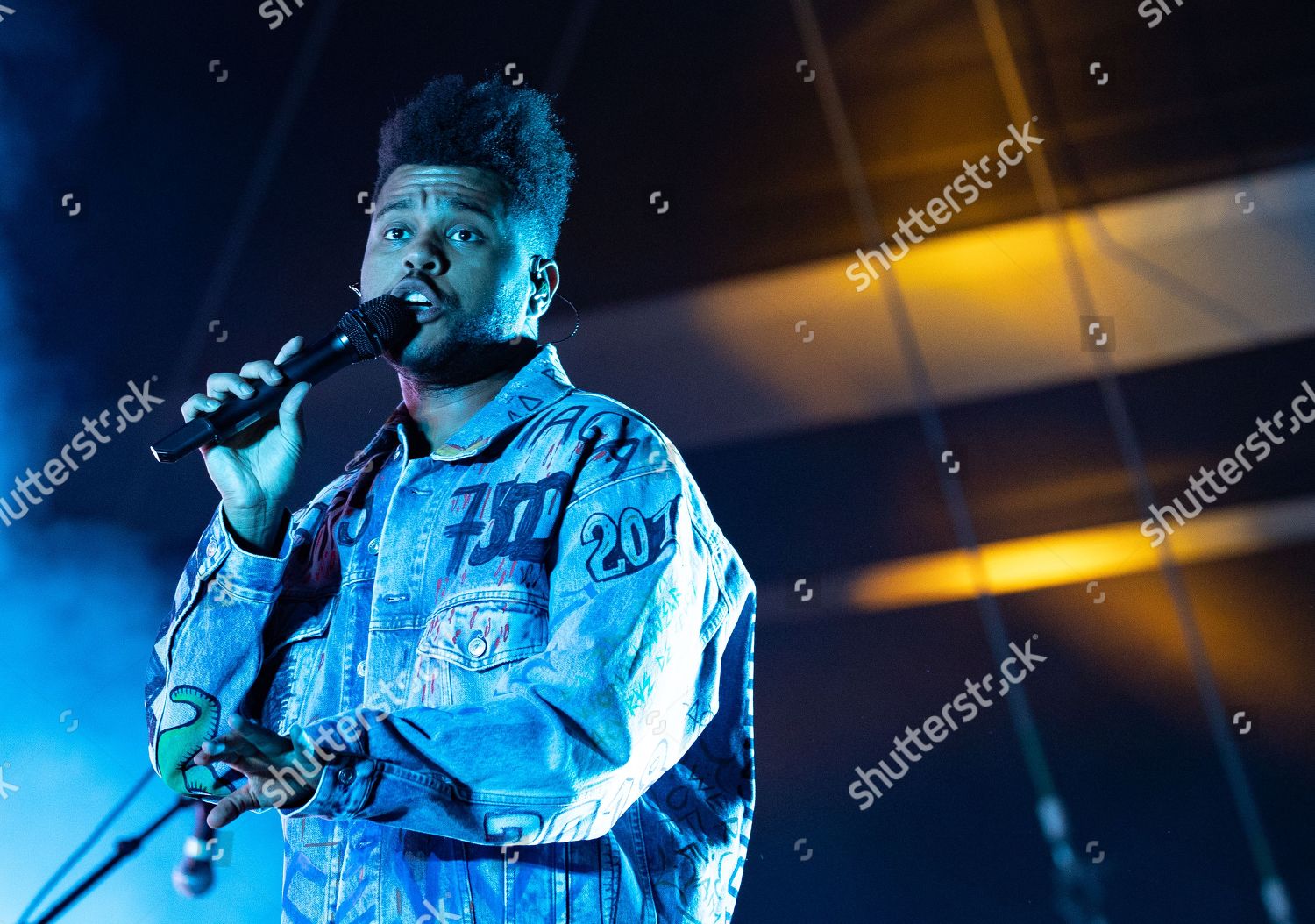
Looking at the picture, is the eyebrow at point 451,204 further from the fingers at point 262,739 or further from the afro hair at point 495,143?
the fingers at point 262,739

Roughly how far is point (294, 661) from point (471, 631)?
303mm

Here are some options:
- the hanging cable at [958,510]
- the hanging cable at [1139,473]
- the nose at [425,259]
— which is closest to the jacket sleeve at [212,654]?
the nose at [425,259]

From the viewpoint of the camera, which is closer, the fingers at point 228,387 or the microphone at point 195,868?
the fingers at point 228,387

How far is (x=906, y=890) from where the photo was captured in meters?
2.38

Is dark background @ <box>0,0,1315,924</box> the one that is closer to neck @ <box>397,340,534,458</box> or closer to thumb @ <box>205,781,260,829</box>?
neck @ <box>397,340,534,458</box>

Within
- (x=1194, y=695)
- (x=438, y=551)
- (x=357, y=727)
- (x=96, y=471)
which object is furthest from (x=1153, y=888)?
(x=96, y=471)

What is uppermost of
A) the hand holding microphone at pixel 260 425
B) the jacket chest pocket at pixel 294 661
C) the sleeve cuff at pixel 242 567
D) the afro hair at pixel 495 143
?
the afro hair at pixel 495 143

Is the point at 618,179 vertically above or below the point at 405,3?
below

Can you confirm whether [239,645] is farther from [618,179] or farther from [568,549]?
[618,179]

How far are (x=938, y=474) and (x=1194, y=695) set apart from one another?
0.62 m

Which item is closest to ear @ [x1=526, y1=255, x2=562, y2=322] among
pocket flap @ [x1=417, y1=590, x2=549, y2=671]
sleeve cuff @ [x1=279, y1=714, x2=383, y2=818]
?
pocket flap @ [x1=417, y1=590, x2=549, y2=671]

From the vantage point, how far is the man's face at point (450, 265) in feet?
4.78

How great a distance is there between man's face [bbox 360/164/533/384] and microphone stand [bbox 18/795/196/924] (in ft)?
4.17

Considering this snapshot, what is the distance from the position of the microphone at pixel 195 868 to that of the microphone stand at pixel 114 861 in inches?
2.2
